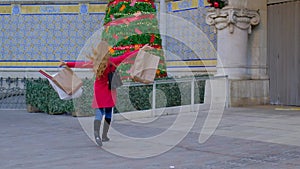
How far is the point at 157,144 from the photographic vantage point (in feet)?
26.3

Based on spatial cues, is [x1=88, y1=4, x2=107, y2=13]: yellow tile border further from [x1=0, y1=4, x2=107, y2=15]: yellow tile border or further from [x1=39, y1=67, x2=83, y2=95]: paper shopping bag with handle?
[x1=39, y1=67, x2=83, y2=95]: paper shopping bag with handle

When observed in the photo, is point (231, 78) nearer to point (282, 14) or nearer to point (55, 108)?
point (282, 14)

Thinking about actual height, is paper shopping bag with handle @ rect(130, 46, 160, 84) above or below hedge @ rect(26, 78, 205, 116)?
above

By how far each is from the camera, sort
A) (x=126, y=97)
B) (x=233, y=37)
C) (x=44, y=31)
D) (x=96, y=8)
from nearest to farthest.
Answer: (x=126, y=97)
(x=233, y=37)
(x=96, y=8)
(x=44, y=31)

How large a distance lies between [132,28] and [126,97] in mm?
2249

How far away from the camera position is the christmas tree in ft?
44.2

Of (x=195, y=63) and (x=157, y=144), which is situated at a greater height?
(x=195, y=63)

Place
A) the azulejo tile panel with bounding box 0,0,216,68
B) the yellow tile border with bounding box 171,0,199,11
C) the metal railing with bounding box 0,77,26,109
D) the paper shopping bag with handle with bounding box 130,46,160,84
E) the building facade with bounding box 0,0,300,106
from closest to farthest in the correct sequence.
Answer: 1. the paper shopping bag with handle with bounding box 130,46,160,84
2. the building facade with bounding box 0,0,300,106
3. the metal railing with bounding box 0,77,26,109
4. the yellow tile border with bounding box 171,0,199,11
5. the azulejo tile panel with bounding box 0,0,216,68

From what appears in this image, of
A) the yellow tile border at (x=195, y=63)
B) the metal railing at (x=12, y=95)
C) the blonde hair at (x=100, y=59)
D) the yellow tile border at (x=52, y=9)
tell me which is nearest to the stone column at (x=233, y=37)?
the yellow tile border at (x=195, y=63)

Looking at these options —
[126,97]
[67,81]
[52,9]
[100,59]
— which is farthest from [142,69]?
[52,9]

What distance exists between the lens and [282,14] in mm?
14859

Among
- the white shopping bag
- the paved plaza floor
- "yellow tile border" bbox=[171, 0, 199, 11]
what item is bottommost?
the paved plaza floor

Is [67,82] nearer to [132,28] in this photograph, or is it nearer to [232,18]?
[132,28]

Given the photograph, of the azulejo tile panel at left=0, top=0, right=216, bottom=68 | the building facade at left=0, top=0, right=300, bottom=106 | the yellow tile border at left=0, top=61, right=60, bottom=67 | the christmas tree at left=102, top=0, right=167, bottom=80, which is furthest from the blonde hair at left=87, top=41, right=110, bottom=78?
the yellow tile border at left=0, top=61, right=60, bottom=67
